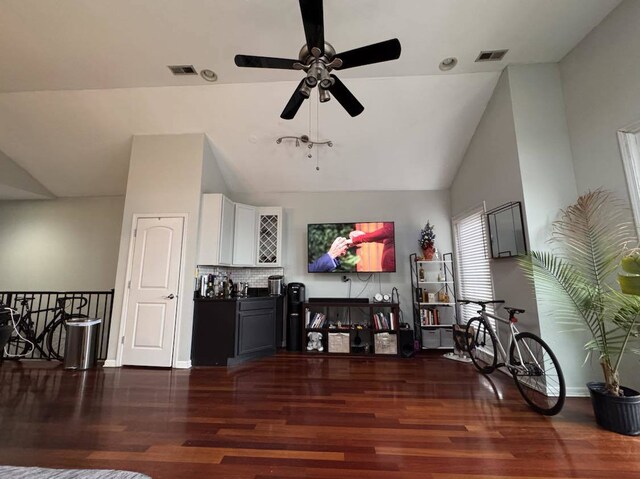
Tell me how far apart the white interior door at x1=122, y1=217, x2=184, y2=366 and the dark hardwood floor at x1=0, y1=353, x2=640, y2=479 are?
481mm

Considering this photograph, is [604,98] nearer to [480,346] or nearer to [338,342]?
[480,346]

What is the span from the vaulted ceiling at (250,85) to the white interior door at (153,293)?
1.59m

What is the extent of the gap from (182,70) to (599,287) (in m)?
5.03

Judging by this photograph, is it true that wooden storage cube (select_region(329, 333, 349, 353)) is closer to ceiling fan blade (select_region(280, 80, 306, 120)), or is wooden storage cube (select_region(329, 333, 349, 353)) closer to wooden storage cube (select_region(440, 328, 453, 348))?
wooden storage cube (select_region(440, 328, 453, 348))

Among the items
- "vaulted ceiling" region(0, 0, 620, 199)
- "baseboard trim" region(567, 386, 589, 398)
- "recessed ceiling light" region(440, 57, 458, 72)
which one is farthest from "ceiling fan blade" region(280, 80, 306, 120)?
"baseboard trim" region(567, 386, 589, 398)

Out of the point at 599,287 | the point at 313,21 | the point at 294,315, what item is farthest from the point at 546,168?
the point at 294,315

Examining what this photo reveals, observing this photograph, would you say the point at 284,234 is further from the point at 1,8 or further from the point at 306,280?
the point at 1,8

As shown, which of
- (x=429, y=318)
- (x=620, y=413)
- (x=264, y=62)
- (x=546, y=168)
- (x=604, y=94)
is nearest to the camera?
(x=620, y=413)

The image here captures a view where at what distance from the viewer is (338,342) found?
440cm

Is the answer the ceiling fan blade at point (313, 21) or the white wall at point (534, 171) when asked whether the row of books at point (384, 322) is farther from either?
the ceiling fan blade at point (313, 21)

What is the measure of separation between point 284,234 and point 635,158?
181 inches

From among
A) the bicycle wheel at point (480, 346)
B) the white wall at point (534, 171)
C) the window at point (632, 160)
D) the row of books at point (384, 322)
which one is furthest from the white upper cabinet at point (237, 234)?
the window at point (632, 160)

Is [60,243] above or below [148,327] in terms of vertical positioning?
above

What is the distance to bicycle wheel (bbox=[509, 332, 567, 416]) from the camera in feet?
8.18
